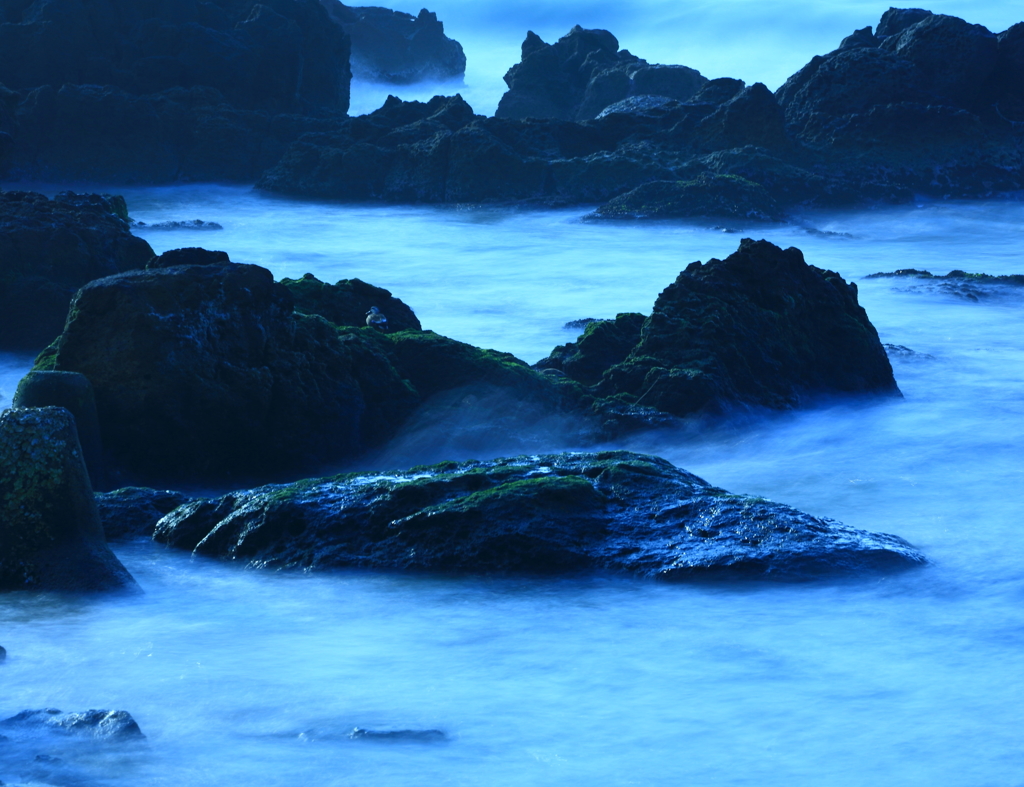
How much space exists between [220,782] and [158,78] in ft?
84.4

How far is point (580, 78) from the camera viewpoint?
33.2m

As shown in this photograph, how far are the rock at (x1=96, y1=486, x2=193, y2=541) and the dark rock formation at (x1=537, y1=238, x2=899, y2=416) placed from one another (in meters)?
3.09

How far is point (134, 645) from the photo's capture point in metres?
4.06

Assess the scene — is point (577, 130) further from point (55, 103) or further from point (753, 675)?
point (753, 675)

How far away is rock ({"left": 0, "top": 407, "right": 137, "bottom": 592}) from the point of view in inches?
179

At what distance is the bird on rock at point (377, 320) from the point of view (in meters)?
8.40

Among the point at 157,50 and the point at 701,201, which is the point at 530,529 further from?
the point at 157,50

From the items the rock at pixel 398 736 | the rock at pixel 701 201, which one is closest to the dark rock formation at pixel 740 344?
the rock at pixel 398 736

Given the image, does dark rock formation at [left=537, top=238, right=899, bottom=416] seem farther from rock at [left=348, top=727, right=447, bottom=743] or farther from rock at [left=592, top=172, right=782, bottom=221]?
rock at [left=592, top=172, right=782, bottom=221]

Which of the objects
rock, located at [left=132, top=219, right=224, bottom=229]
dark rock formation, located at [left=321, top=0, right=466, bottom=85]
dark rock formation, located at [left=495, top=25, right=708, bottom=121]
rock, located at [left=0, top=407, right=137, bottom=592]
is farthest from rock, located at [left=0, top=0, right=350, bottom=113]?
rock, located at [left=0, top=407, right=137, bottom=592]

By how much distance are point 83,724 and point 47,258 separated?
333 inches

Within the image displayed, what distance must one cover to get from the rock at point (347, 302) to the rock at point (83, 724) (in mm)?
5258

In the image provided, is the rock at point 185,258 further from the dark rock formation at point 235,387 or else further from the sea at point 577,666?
the sea at point 577,666

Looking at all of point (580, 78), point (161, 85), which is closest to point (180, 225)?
point (161, 85)
